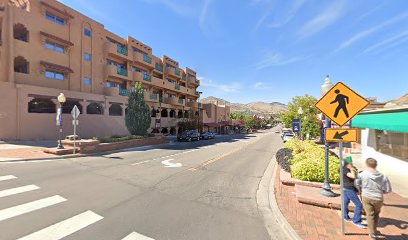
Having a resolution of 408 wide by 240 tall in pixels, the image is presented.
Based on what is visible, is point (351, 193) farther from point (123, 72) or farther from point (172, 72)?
point (172, 72)

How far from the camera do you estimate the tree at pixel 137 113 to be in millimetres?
23312

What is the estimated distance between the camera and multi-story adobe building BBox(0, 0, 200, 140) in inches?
803

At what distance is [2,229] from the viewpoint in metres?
4.45

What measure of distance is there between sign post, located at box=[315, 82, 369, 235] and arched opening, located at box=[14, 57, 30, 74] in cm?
2768

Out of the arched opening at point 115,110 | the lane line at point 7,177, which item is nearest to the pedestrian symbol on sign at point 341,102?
the lane line at point 7,177

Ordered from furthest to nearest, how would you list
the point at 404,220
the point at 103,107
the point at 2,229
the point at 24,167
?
the point at 103,107 → the point at 24,167 → the point at 404,220 → the point at 2,229

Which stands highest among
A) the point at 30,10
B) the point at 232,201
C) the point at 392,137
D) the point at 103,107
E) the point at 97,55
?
the point at 30,10

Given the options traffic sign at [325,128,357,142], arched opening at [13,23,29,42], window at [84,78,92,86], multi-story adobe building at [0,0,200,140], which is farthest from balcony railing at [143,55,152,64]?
traffic sign at [325,128,357,142]

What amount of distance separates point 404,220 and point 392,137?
35.6 ft

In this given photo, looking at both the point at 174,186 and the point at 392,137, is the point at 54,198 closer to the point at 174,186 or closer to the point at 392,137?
the point at 174,186

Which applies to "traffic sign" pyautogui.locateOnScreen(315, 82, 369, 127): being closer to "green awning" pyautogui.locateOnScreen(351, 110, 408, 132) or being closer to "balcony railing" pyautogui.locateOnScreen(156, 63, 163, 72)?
"green awning" pyautogui.locateOnScreen(351, 110, 408, 132)

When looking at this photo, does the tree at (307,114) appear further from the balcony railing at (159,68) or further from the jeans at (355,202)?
the balcony railing at (159,68)

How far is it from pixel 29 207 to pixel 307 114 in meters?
31.5

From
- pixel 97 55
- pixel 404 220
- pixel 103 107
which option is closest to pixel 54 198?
pixel 404 220
